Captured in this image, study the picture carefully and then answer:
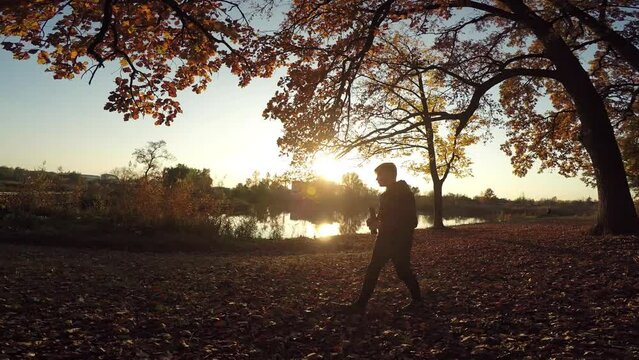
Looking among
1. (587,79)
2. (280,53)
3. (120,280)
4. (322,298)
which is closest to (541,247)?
(587,79)

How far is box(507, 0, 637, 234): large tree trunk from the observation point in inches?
509

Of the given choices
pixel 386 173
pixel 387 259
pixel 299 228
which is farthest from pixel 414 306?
pixel 299 228

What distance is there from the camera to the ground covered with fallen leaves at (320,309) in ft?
18.1

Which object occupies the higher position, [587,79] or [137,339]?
[587,79]

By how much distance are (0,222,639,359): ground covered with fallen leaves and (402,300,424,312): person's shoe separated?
0.17 meters

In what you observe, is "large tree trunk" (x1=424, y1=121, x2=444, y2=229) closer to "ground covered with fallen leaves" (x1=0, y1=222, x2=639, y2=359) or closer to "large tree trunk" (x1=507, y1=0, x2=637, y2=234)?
"large tree trunk" (x1=507, y1=0, x2=637, y2=234)

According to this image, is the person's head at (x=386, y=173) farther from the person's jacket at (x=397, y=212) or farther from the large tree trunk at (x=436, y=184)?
the large tree trunk at (x=436, y=184)

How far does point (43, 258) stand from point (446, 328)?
1077cm

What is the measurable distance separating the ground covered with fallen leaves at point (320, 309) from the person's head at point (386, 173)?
211cm

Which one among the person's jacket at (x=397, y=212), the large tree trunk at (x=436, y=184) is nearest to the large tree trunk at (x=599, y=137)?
the person's jacket at (x=397, y=212)

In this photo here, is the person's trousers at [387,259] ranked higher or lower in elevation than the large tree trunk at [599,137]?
lower

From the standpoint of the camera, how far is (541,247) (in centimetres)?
1273

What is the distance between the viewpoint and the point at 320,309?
7.68 metres

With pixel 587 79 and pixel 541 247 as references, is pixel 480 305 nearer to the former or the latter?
pixel 541 247
